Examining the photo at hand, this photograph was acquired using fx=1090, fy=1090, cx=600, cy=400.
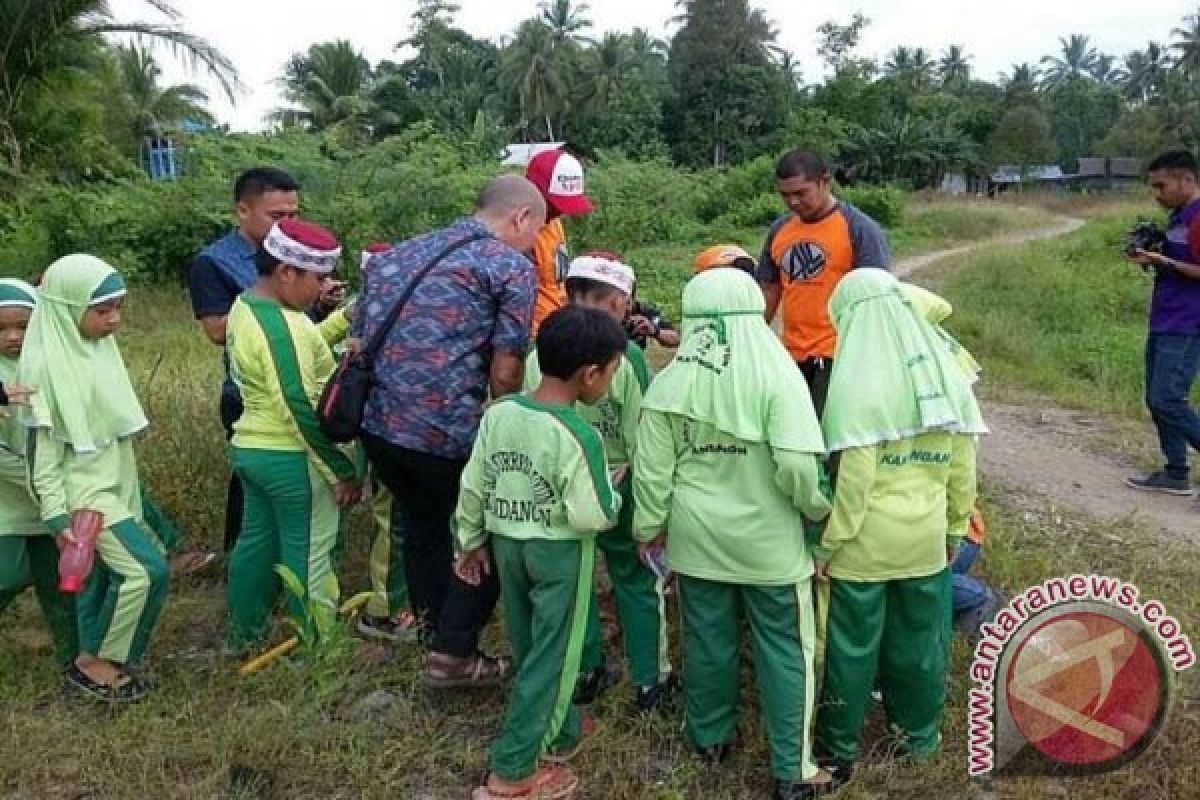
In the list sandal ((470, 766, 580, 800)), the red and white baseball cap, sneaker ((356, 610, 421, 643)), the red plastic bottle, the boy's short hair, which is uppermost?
the red and white baseball cap

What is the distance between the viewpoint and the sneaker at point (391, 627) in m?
3.78

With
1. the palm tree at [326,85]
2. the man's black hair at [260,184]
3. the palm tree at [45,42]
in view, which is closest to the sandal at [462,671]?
the man's black hair at [260,184]

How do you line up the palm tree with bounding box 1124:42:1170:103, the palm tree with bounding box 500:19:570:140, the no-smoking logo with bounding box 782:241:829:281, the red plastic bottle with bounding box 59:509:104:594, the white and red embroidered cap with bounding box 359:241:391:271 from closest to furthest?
the red plastic bottle with bounding box 59:509:104:594 < the white and red embroidered cap with bounding box 359:241:391:271 < the no-smoking logo with bounding box 782:241:829:281 < the palm tree with bounding box 500:19:570:140 < the palm tree with bounding box 1124:42:1170:103

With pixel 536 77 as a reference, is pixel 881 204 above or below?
below

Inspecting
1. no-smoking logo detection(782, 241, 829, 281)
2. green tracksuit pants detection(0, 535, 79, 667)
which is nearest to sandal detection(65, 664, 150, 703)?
green tracksuit pants detection(0, 535, 79, 667)

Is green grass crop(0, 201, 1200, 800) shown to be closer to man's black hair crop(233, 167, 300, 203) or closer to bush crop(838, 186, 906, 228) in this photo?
man's black hair crop(233, 167, 300, 203)

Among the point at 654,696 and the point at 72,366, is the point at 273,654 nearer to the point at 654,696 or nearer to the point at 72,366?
the point at 72,366

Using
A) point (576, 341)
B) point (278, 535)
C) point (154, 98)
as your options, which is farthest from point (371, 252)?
point (154, 98)

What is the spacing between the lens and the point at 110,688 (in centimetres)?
334

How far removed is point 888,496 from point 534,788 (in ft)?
3.93

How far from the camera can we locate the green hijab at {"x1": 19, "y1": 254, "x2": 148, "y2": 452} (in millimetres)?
3186

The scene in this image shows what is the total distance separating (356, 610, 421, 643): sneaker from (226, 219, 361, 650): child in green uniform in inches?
12.7

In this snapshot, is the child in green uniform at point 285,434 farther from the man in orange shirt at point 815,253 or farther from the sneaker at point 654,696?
the man in orange shirt at point 815,253

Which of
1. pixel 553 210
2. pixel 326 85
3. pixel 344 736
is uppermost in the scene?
pixel 326 85
